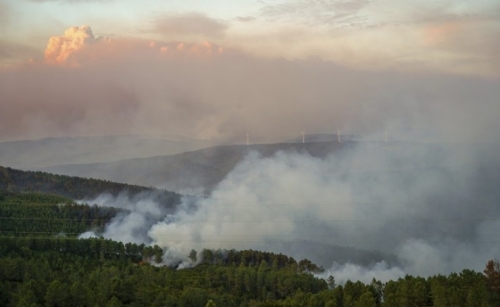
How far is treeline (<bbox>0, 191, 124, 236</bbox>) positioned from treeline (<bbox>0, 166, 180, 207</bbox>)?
22.6 meters

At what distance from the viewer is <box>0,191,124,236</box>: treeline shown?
380ft

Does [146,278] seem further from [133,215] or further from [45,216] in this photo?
[133,215]

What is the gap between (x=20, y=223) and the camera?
386ft

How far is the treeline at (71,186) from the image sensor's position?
536ft

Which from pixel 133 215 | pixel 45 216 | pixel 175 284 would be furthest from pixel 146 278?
pixel 133 215

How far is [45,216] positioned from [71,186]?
45098 millimetres

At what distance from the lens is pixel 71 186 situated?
554ft

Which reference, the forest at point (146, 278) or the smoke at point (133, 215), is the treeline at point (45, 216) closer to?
the forest at point (146, 278)

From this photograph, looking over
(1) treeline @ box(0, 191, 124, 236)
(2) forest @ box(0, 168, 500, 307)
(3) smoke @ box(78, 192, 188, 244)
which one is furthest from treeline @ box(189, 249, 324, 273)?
(1) treeline @ box(0, 191, 124, 236)

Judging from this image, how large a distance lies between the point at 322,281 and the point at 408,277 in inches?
718

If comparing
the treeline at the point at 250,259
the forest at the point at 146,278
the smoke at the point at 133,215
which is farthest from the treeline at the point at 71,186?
the treeline at the point at 250,259

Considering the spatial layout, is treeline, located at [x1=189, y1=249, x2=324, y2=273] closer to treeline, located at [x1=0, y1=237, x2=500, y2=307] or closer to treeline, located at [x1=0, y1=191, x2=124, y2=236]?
treeline, located at [x1=0, y1=237, x2=500, y2=307]

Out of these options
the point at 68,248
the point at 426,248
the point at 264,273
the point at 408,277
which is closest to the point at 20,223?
the point at 68,248

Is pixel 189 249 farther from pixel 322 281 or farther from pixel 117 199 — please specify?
pixel 117 199
